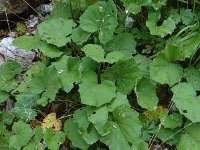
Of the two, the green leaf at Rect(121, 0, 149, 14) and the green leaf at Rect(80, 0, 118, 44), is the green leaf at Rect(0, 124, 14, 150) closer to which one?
the green leaf at Rect(80, 0, 118, 44)

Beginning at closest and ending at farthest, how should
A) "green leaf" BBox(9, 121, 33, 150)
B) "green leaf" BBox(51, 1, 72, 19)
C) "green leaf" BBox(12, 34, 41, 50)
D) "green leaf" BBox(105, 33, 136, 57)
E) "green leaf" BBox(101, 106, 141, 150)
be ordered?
"green leaf" BBox(101, 106, 141, 150), "green leaf" BBox(9, 121, 33, 150), "green leaf" BBox(105, 33, 136, 57), "green leaf" BBox(12, 34, 41, 50), "green leaf" BBox(51, 1, 72, 19)

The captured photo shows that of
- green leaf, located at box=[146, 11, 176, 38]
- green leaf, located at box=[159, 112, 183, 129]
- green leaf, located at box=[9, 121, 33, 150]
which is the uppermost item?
green leaf, located at box=[146, 11, 176, 38]

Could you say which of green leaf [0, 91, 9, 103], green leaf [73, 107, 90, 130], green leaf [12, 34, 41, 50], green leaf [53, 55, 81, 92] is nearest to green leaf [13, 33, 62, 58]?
green leaf [12, 34, 41, 50]

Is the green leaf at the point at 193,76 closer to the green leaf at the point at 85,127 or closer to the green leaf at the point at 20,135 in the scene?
the green leaf at the point at 85,127

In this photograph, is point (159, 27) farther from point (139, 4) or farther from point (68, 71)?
point (68, 71)

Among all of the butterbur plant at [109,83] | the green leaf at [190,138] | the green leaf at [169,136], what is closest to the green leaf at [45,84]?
the butterbur plant at [109,83]

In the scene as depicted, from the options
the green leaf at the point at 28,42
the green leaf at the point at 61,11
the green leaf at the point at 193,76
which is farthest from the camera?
the green leaf at the point at 61,11

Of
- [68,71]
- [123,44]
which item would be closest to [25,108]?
[68,71]
